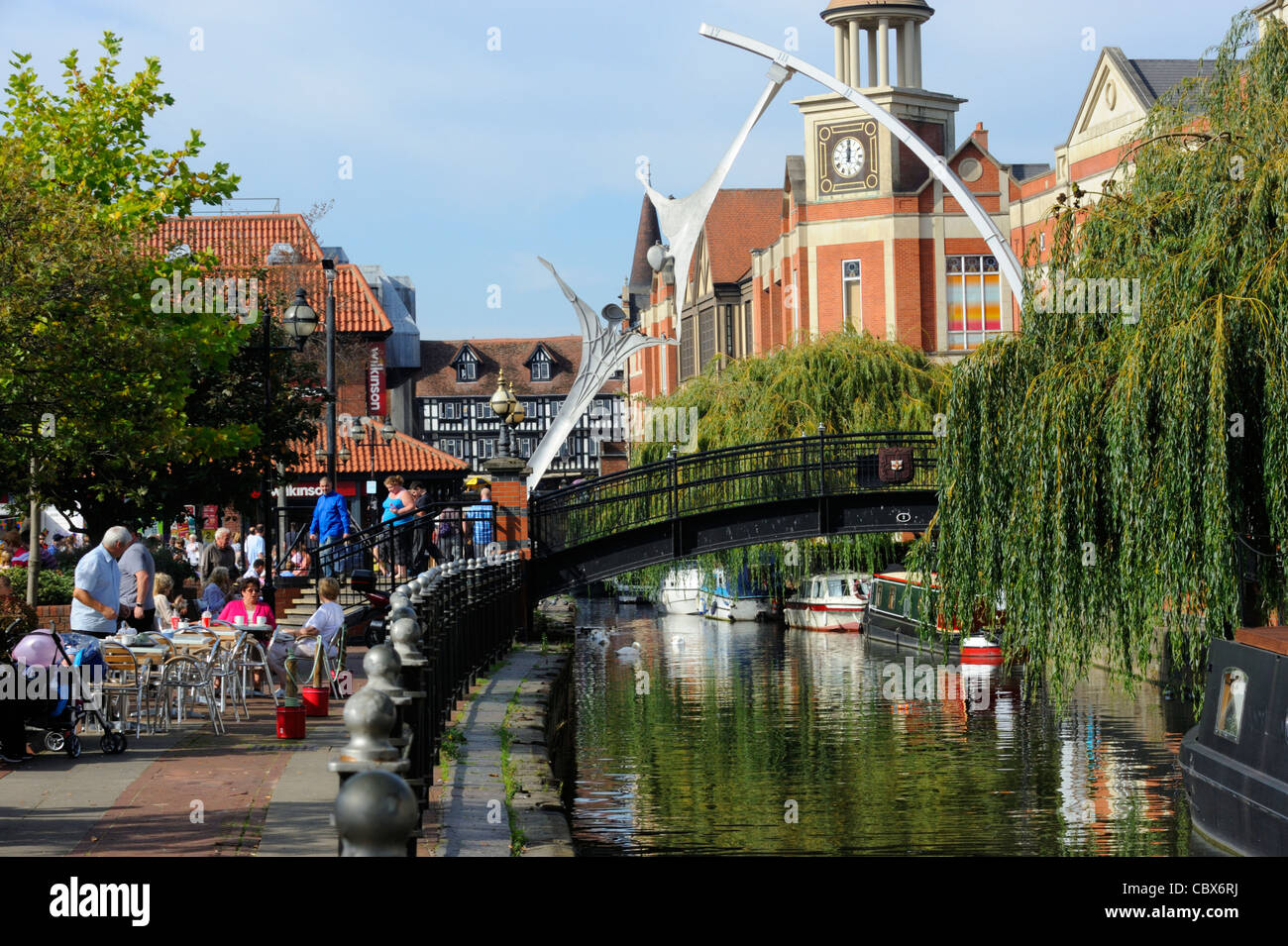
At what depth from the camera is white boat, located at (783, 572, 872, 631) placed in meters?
41.6

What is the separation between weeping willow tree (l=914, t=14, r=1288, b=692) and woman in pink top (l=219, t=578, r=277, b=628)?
7660 millimetres

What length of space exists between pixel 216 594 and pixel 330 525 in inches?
163

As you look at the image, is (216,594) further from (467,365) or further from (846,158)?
(467,365)

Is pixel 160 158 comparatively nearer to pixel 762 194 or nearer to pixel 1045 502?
pixel 1045 502

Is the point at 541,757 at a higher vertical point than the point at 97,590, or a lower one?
lower

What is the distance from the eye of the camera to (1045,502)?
1475cm

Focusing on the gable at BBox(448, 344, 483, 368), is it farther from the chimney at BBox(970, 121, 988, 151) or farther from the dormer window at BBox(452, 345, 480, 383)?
the chimney at BBox(970, 121, 988, 151)

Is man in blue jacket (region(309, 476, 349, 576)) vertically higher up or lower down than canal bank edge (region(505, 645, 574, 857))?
higher up

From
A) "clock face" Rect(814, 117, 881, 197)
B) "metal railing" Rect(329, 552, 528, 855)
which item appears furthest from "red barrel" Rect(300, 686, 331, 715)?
"clock face" Rect(814, 117, 881, 197)

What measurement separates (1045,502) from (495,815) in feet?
24.1

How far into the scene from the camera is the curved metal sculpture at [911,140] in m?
22.1

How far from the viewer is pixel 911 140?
23.8m

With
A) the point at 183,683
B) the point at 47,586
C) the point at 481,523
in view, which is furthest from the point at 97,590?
the point at 481,523
